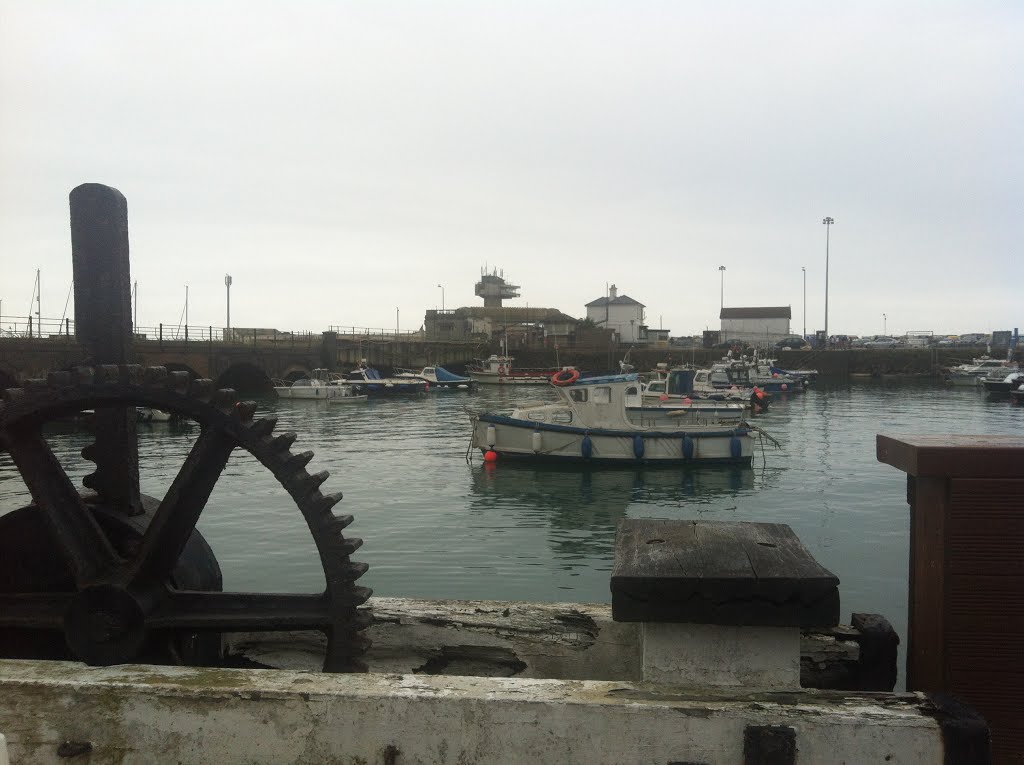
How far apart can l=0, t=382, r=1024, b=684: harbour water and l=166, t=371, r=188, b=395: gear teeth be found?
8.56m

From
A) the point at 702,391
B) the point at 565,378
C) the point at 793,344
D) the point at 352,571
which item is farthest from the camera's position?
the point at 793,344

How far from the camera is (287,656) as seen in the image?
4707mm

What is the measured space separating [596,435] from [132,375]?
2138 cm

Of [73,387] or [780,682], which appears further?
[73,387]

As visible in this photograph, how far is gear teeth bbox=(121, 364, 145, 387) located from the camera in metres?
4.20

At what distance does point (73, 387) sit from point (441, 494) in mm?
17506

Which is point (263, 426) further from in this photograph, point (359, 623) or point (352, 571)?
point (359, 623)

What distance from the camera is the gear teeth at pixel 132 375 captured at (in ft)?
13.8

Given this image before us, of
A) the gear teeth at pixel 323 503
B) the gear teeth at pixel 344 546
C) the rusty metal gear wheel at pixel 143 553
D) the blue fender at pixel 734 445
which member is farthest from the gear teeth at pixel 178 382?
the blue fender at pixel 734 445

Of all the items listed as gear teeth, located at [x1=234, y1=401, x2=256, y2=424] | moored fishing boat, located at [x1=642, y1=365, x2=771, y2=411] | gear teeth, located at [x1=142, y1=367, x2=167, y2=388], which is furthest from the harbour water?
gear teeth, located at [x1=142, y1=367, x2=167, y2=388]

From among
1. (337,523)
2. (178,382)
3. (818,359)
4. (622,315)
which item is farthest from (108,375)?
(622,315)

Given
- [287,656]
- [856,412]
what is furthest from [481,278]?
[287,656]

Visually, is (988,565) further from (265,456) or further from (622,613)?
(265,456)

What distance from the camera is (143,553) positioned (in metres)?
4.06
